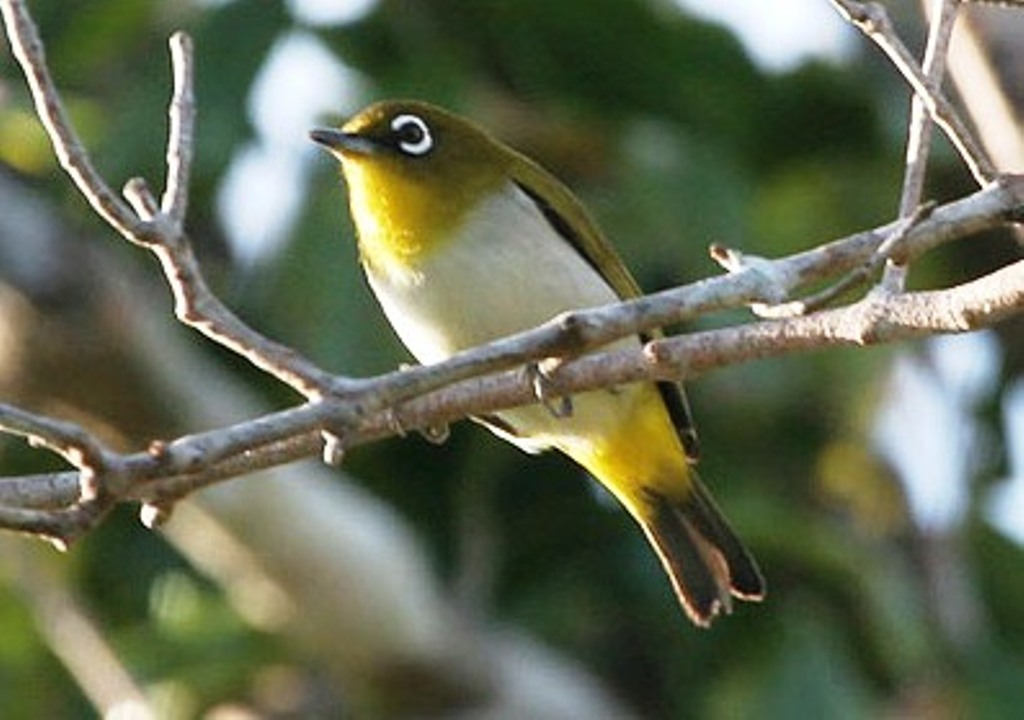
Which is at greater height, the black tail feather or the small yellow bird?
the small yellow bird

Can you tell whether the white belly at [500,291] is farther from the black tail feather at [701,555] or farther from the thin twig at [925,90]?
the thin twig at [925,90]

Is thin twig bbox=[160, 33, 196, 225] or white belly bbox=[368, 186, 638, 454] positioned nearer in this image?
thin twig bbox=[160, 33, 196, 225]

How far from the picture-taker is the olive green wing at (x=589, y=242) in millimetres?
5496

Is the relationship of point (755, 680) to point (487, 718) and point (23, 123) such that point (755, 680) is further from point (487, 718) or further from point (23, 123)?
point (23, 123)

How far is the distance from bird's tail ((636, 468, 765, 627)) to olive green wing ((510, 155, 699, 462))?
0.40 feet

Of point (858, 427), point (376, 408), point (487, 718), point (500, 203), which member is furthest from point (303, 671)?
point (376, 408)

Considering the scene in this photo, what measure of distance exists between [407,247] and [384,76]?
2139 millimetres

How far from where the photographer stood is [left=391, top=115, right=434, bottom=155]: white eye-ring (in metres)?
5.48

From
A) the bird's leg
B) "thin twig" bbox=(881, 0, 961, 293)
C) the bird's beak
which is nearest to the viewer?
"thin twig" bbox=(881, 0, 961, 293)

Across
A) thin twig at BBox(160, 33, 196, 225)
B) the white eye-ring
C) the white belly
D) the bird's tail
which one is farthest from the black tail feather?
thin twig at BBox(160, 33, 196, 225)

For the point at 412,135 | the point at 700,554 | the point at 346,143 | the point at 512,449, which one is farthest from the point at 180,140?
the point at 512,449

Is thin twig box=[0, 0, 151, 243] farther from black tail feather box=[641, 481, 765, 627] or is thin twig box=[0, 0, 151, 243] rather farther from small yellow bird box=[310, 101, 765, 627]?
black tail feather box=[641, 481, 765, 627]

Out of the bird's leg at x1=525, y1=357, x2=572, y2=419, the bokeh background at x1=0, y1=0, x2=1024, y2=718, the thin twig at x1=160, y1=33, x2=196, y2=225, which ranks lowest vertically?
the bokeh background at x1=0, y1=0, x2=1024, y2=718

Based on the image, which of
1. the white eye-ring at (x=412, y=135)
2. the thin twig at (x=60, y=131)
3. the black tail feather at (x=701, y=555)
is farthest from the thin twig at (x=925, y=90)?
the white eye-ring at (x=412, y=135)
